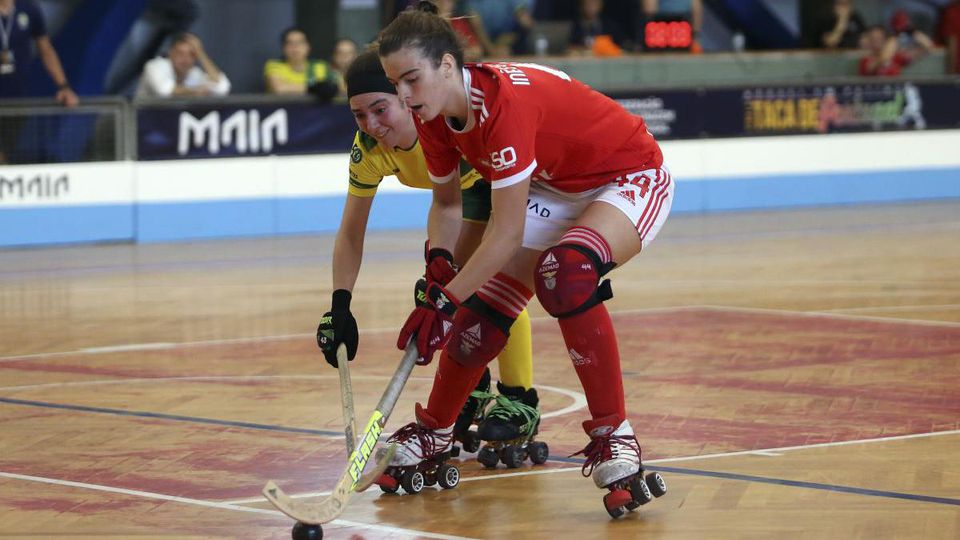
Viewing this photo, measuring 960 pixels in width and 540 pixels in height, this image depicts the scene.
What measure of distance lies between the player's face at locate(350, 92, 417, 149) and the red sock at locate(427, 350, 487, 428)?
29.2 inches

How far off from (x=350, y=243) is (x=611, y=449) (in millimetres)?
1224

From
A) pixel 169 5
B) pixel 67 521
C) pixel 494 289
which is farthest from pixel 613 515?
pixel 169 5

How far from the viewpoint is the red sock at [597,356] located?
5004 millimetres

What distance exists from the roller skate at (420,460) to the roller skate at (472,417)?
1.19 feet

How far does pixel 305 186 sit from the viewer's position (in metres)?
15.6

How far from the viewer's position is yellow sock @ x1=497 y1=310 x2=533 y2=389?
19.6 ft

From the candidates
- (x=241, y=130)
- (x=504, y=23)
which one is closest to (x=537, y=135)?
(x=241, y=130)

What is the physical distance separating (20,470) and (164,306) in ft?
16.3

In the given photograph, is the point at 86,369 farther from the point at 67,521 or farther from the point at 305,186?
the point at 305,186

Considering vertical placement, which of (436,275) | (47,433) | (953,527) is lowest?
(47,433)

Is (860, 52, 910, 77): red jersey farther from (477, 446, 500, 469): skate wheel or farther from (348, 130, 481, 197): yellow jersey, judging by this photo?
(477, 446, 500, 469): skate wheel

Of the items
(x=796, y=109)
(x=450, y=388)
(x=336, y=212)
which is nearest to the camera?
(x=450, y=388)

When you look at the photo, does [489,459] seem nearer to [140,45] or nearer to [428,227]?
[428,227]

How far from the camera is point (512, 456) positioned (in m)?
5.64
